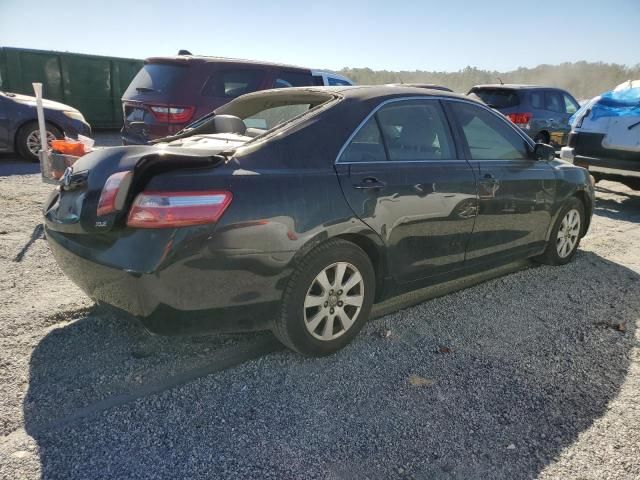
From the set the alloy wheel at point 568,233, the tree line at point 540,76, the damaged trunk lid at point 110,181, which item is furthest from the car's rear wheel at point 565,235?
the tree line at point 540,76

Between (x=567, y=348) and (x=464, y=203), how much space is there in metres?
1.20

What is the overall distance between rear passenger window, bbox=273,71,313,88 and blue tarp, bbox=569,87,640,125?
4.70 m

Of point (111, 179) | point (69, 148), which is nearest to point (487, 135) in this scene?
point (111, 179)

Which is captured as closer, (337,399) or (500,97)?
(337,399)

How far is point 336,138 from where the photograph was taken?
123 inches

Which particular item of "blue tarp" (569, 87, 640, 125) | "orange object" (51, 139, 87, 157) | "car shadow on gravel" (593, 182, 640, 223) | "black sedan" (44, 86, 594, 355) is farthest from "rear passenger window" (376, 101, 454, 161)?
"blue tarp" (569, 87, 640, 125)

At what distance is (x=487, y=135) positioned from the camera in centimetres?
417

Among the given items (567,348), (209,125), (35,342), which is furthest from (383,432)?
(209,125)

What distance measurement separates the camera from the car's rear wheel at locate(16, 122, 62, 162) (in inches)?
380

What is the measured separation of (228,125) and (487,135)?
209cm

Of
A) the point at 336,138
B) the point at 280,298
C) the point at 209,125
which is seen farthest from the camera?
the point at 209,125

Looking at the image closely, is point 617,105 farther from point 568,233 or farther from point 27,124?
point 27,124

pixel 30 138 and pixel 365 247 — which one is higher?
pixel 365 247

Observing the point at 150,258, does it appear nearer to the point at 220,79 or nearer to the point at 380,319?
the point at 380,319
